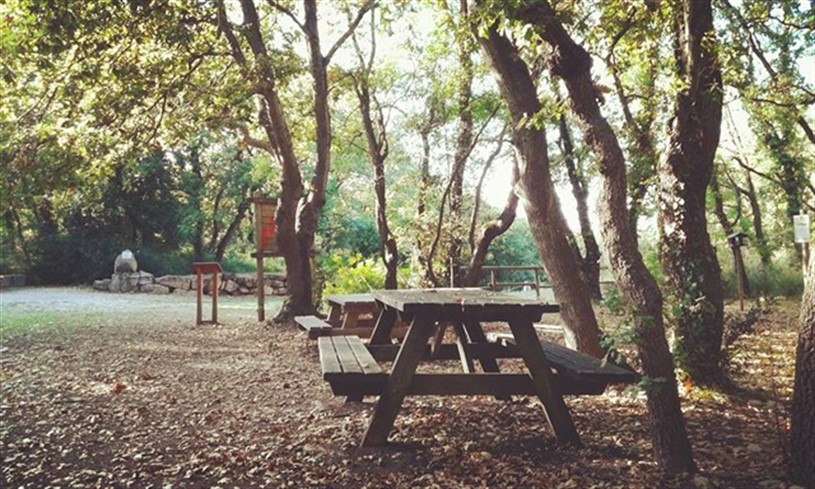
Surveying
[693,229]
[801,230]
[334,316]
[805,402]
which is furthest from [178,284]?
[805,402]

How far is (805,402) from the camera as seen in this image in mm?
2996

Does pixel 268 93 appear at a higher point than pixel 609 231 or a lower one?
higher

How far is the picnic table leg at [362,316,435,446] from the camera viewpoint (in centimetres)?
397

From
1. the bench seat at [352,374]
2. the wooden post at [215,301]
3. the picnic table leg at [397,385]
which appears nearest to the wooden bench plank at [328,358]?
the bench seat at [352,374]

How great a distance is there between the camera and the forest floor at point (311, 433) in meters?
3.50

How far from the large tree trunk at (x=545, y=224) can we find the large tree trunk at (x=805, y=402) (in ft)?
9.61

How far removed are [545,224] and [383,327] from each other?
5.97 ft

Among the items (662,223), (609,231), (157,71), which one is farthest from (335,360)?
(157,71)

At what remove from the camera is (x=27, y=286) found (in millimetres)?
21859

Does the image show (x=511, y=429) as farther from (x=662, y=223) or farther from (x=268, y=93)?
(x=268, y=93)

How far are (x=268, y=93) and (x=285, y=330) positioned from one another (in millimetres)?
3823

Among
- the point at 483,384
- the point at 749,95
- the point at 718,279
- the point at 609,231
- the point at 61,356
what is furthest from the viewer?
the point at 61,356

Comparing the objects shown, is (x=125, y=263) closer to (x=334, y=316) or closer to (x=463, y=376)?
(x=334, y=316)

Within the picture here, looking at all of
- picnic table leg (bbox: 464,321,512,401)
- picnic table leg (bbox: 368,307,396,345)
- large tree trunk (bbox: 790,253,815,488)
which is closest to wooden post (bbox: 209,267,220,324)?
picnic table leg (bbox: 368,307,396,345)
